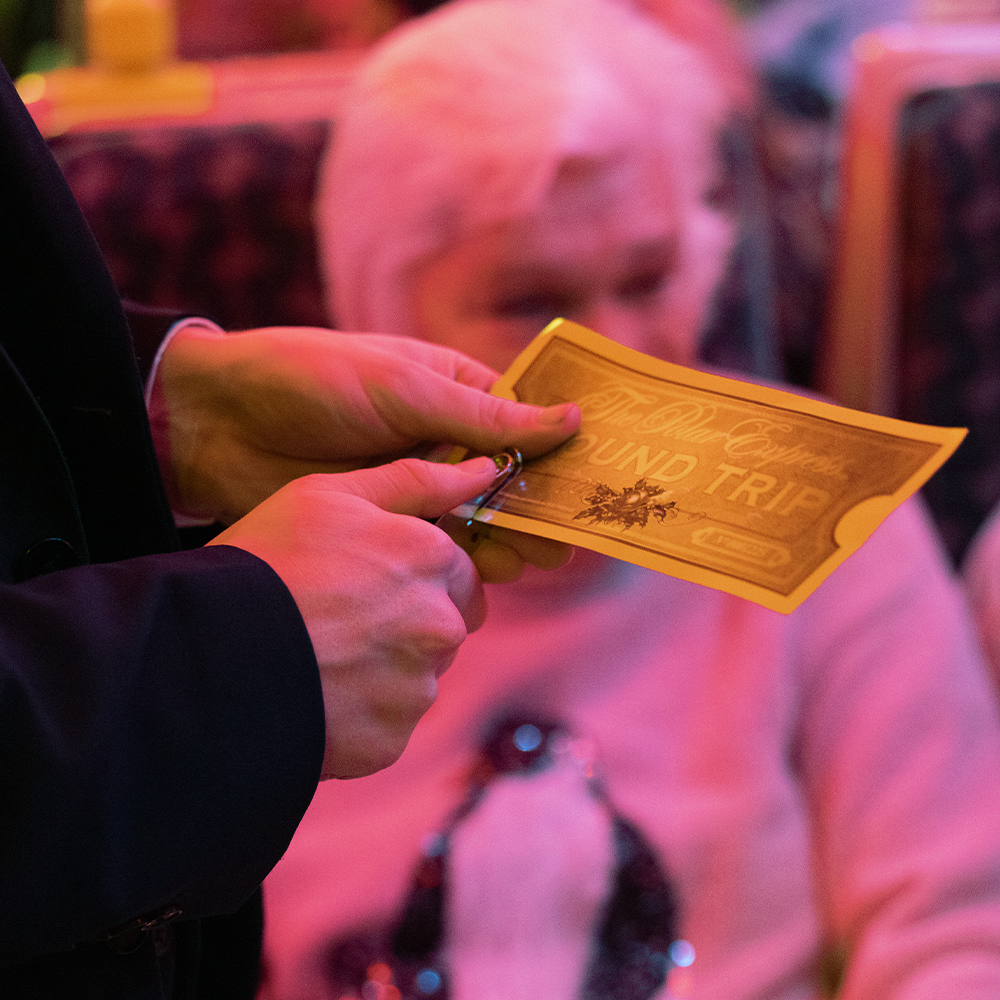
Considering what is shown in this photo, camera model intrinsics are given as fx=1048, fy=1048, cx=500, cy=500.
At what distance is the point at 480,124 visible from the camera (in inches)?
39.4

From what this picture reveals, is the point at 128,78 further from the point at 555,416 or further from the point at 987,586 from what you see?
the point at 987,586

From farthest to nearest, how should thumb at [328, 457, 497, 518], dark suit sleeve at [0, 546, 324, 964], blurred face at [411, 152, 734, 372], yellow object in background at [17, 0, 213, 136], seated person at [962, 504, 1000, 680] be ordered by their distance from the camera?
yellow object in background at [17, 0, 213, 136] < seated person at [962, 504, 1000, 680] < blurred face at [411, 152, 734, 372] < thumb at [328, 457, 497, 518] < dark suit sleeve at [0, 546, 324, 964]

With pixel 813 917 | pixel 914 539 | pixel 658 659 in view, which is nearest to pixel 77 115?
pixel 658 659

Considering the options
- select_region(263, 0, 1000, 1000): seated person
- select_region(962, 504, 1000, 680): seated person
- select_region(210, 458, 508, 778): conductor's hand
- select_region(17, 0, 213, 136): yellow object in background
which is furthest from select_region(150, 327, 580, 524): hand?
select_region(17, 0, 213, 136): yellow object in background

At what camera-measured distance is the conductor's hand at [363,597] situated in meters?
0.48

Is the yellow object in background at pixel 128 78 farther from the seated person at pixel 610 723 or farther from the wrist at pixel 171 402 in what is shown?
the wrist at pixel 171 402

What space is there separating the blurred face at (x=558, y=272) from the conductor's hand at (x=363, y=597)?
416mm

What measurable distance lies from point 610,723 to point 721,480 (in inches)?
16.8

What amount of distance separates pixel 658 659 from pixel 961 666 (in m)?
0.28

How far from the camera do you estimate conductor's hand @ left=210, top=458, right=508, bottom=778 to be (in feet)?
1.58

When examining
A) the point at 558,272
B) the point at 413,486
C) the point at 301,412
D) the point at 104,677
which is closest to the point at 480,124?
the point at 558,272

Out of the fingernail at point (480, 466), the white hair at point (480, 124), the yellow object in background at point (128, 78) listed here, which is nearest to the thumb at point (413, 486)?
the fingernail at point (480, 466)

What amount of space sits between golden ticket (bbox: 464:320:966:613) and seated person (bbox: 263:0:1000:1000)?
0.25 meters

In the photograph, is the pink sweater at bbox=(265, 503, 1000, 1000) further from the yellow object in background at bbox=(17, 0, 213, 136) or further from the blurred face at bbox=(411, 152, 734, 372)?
the yellow object in background at bbox=(17, 0, 213, 136)
